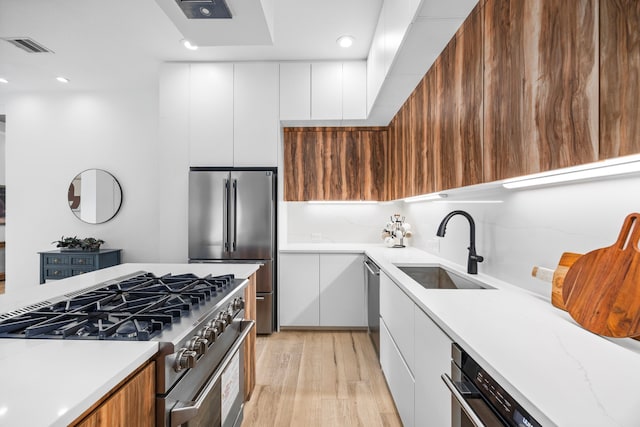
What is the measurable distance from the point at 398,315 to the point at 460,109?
120 centimetres

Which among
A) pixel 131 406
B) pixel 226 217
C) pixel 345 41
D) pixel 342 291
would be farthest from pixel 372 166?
pixel 131 406

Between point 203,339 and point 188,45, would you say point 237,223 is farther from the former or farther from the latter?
point 203,339

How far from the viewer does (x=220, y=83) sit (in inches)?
137

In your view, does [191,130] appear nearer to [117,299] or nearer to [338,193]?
[338,193]

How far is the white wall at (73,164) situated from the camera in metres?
4.34

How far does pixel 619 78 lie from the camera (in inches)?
32.3

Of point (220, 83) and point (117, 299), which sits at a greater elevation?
point (220, 83)

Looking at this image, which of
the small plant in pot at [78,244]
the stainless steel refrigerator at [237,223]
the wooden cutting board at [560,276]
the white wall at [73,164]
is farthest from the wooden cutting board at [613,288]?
the small plant in pot at [78,244]

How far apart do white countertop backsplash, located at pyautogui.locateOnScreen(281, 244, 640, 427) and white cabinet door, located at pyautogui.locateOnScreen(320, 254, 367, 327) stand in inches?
75.8

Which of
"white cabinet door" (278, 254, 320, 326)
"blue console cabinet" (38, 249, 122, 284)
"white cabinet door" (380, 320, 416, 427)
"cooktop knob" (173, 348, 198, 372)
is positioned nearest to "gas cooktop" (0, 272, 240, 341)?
"cooktop knob" (173, 348, 198, 372)

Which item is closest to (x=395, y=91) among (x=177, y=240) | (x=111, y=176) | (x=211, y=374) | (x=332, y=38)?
(x=332, y=38)

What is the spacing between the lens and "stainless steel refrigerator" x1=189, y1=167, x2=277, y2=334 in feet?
Result: 10.9

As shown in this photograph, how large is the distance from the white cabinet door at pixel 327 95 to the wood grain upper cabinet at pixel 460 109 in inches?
57.8

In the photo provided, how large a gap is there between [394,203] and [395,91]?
1.56 meters
